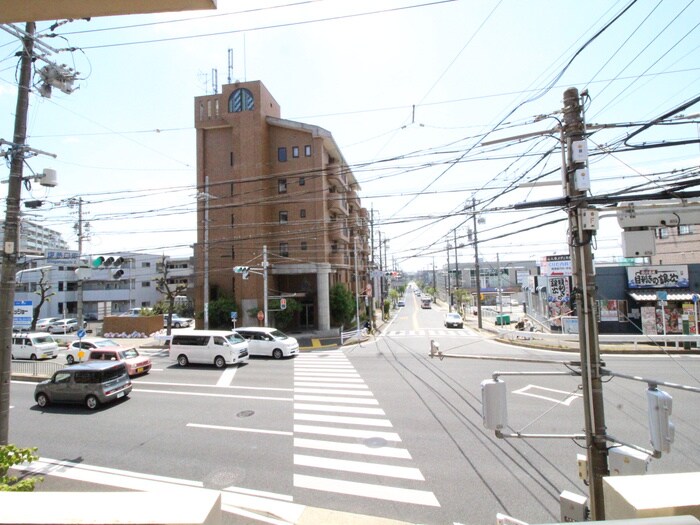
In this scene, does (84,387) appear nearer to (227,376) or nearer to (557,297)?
(227,376)

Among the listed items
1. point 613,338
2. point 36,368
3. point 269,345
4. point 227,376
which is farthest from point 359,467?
point 36,368

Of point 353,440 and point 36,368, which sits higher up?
point 353,440

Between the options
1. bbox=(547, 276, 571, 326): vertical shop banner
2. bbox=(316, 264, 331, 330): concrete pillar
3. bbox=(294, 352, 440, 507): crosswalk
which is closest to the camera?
bbox=(294, 352, 440, 507): crosswalk

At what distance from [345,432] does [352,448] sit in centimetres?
106

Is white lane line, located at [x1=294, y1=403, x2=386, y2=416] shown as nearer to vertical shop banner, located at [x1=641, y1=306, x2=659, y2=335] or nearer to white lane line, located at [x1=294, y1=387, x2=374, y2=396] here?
white lane line, located at [x1=294, y1=387, x2=374, y2=396]

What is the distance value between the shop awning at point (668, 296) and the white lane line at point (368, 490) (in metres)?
26.8

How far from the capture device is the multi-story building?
32688 mm

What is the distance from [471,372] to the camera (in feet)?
52.9

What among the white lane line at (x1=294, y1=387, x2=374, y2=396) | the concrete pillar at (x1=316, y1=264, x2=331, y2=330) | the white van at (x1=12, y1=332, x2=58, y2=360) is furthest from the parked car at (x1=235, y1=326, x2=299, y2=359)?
the white van at (x1=12, y1=332, x2=58, y2=360)

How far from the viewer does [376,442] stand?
8906 mm

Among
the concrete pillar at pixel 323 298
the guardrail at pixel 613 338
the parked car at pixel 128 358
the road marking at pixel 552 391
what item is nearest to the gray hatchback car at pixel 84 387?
the parked car at pixel 128 358

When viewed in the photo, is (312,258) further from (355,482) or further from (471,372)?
(355,482)

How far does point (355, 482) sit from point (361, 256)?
46.2 m

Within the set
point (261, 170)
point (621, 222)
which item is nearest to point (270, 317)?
point (261, 170)
